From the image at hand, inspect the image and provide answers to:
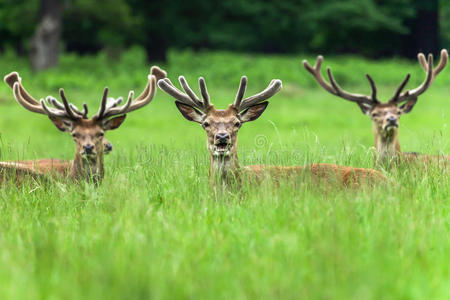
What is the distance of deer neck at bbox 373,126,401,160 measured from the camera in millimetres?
7711

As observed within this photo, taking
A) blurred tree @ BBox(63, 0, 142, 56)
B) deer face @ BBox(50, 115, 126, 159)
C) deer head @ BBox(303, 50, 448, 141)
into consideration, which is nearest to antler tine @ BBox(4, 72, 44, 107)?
deer face @ BBox(50, 115, 126, 159)

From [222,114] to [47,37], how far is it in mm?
19151

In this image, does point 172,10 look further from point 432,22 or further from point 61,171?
point 61,171

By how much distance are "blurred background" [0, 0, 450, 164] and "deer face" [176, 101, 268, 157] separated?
14.1 ft

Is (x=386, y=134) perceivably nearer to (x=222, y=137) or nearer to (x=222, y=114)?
(x=222, y=114)

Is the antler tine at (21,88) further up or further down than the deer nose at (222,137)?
further up

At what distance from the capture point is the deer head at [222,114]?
20.5 feet

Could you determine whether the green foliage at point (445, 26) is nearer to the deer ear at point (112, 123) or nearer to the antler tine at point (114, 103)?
the antler tine at point (114, 103)

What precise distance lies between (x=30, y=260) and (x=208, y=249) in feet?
3.27

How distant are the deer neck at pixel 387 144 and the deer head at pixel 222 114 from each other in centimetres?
142

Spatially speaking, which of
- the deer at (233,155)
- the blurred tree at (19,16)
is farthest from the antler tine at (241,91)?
the blurred tree at (19,16)

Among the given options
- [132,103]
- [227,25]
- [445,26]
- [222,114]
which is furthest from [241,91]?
[445,26]

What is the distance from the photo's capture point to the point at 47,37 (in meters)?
24.5

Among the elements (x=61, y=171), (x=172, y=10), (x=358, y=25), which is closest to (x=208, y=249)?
(x=61, y=171)
